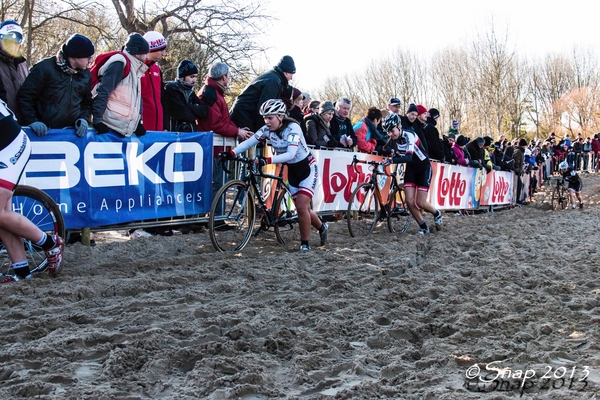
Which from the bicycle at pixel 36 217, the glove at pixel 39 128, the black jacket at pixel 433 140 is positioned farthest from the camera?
the black jacket at pixel 433 140

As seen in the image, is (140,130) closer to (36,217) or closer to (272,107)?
(272,107)

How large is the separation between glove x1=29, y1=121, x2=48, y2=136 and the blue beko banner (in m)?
0.09

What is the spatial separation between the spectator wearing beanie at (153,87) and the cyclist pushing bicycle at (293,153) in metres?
1.22

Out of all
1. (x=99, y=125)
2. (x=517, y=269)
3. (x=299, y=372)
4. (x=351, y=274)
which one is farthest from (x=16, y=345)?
(x=517, y=269)

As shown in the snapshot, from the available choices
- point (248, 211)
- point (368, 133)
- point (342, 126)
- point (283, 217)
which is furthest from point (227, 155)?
point (368, 133)

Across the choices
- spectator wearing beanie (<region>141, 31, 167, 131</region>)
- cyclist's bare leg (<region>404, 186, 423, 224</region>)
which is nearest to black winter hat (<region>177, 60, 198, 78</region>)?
spectator wearing beanie (<region>141, 31, 167, 131</region>)

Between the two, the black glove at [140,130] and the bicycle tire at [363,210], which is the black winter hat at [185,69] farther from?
the bicycle tire at [363,210]

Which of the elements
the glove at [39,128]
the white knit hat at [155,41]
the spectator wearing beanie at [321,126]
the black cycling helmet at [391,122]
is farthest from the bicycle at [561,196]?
the glove at [39,128]

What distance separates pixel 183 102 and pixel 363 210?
3.41 m

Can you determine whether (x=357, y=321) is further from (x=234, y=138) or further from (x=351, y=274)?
(x=234, y=138)

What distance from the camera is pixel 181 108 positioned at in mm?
8023

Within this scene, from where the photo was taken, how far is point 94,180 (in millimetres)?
6801

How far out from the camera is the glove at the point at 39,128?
20.1 ft

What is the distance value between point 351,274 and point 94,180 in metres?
3.13
